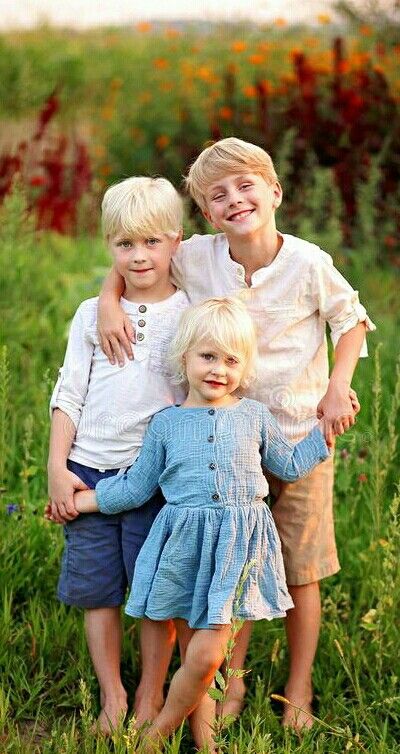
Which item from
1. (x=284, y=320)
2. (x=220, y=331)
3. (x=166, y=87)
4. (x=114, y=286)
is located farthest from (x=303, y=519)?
(x=166, y=87)

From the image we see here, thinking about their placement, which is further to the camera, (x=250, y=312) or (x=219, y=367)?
(x=250, y=312)

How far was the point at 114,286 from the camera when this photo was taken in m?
2.92

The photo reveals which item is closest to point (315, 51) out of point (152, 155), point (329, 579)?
point (152, 155)

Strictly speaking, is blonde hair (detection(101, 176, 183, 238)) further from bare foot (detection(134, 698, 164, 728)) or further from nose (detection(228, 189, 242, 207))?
bare foot (detection(134, 698, 164, 728))

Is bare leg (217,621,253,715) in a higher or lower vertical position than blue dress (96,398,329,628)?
lower

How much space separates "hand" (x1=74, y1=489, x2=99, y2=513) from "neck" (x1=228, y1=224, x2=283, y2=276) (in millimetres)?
720

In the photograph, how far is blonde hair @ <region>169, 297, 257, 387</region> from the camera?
2639 mm

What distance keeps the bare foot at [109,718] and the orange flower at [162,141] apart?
241 inches

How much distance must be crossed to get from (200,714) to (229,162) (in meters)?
1.40

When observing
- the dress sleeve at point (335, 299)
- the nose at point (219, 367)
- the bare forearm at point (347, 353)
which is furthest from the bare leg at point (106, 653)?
the dress sleeve at point (335, 299)

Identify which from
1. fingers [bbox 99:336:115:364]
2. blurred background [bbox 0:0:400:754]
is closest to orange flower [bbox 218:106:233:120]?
blurred background [bbox 0:0:400:754]

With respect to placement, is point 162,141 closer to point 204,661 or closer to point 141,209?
point 141,209

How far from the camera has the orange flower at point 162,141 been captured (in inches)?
331

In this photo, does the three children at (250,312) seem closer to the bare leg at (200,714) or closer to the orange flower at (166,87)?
the bare leg at (200,714)
